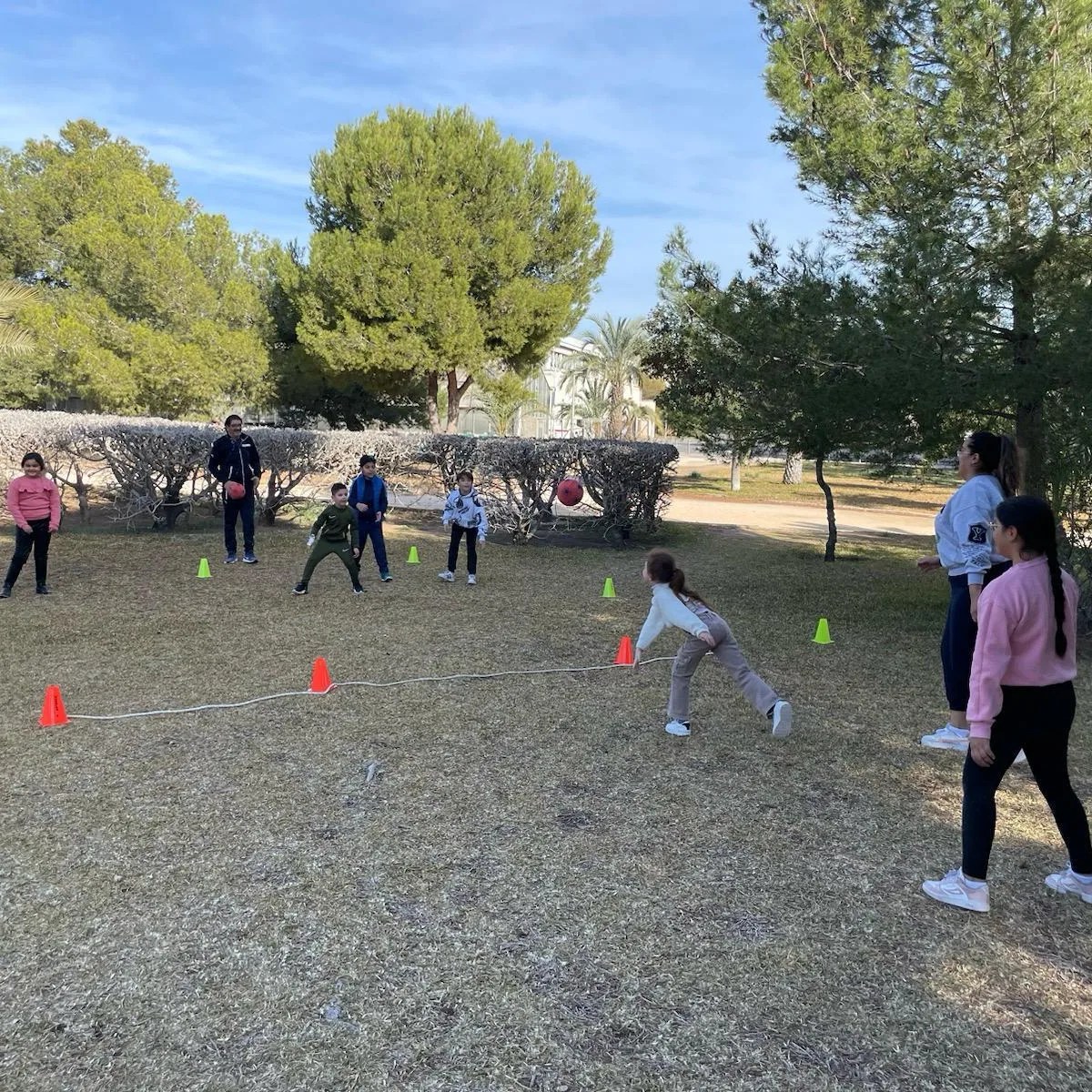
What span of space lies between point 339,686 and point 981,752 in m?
4.06

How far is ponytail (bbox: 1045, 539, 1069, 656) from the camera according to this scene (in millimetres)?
2926

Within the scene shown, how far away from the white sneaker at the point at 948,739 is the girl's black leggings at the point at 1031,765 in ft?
5.45

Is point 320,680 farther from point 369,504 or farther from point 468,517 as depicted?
point 369,504

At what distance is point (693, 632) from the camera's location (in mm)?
4645

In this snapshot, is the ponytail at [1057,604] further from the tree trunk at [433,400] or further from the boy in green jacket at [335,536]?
the tree trunk at [433,400]

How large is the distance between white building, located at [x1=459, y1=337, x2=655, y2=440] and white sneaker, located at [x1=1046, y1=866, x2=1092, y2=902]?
43708 mm

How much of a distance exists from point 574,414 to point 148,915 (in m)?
50.2

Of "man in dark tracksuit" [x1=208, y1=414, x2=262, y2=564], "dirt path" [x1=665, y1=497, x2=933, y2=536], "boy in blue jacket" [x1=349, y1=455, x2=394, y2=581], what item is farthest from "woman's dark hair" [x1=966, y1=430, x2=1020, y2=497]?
"dirt path" [x1=665, y1=497, x2=933, y2=536]

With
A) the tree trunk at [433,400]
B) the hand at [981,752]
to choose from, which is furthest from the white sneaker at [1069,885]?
the tree trunk at [433,400]

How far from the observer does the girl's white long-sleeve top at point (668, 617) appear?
15.3 feet

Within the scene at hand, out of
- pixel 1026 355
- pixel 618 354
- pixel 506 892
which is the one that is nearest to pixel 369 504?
pixel 1026 355

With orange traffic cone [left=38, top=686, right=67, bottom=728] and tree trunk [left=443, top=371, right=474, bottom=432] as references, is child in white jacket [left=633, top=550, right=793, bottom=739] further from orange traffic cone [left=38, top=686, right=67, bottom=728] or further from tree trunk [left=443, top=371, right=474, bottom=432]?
tree trunk [left=443, top=371, right=474, bottom=432]

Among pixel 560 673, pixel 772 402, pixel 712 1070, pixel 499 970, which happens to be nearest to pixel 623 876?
pixel 499 970

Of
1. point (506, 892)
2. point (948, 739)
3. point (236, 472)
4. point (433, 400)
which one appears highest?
point (433, 400)
